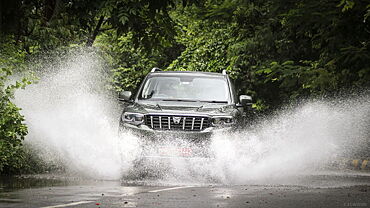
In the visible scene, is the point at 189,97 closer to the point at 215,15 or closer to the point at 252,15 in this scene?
the point at 215,15

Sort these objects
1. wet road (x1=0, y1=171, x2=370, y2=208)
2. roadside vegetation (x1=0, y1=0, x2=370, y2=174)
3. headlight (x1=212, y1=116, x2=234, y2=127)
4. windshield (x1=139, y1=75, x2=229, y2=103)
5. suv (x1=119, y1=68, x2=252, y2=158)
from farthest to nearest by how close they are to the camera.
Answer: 1. roadside vegetation (x1=0, y1=0, x2=370, y2=174)
2. windshield (x1=139, y1=75, x2=229, y2=103)
3. headlight (x1=212, y1=116, x2=234, y2=127)
4. suv (x1=119, y1=68, x2=252, y2=158)
5. wet road (x1=0, y1=171, x2=370, y2=208)

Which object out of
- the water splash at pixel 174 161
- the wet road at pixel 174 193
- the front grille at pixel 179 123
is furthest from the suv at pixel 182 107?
the wet road at pixel 174 193

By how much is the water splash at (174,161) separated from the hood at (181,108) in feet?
1.68

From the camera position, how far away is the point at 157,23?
20.6m

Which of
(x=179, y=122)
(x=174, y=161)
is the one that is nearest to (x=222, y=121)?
(x=179, y=122)

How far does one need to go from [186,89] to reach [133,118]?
5.82 feet

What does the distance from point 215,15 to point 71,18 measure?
7.05m

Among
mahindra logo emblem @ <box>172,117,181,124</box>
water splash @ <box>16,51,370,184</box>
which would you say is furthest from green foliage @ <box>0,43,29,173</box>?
mahindra logo emblem @ <box>172,117,181,124</box>

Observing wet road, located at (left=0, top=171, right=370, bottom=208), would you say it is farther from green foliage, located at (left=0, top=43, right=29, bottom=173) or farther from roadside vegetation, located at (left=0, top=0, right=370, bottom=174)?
roadside vegetation, located at (left=0, top=0, right=370, bottom=174)

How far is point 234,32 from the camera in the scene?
97.0 feet

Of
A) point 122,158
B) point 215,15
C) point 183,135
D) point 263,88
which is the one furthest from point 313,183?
point 263,88

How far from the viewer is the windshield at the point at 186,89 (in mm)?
15086

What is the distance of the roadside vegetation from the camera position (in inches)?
615

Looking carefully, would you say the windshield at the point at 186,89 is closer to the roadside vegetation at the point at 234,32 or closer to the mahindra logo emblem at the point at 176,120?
the mahindra logo emblem at the point at 176,120
